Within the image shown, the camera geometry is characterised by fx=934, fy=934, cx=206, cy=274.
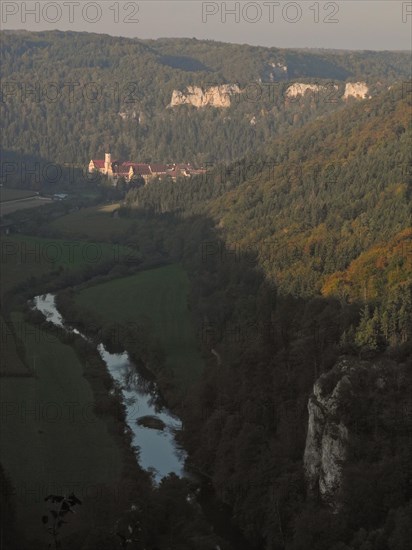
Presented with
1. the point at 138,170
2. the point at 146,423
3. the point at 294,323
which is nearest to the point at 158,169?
the point at 138,170

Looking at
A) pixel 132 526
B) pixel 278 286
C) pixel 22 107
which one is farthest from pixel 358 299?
pixel 22 107

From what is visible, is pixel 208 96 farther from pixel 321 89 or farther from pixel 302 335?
pixel 302 335

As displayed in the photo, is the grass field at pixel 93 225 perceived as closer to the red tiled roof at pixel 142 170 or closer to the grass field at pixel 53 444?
the red tiled roof at pixel 142 170

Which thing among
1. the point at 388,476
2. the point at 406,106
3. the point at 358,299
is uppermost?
the point at 406,106


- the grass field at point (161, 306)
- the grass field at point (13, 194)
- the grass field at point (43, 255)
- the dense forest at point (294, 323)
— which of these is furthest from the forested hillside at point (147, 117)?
the grass field at point (161, 306)

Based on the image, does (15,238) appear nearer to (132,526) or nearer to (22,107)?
(132,526)
